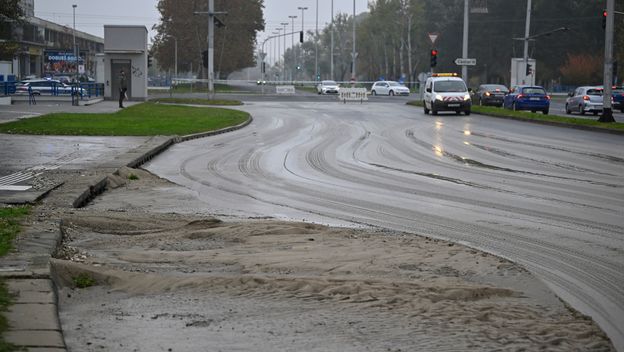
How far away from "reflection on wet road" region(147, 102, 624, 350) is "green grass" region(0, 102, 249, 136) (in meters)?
2.25

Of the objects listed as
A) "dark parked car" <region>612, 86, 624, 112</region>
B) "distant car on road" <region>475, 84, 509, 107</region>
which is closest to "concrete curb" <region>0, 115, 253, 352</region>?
"dark parked car" <region>612, 86, 624, 112</region>

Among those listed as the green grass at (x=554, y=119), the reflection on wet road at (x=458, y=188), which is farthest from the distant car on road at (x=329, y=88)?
the reflection on wet road at (x=458, y=188)

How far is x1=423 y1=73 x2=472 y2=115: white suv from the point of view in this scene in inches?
1750

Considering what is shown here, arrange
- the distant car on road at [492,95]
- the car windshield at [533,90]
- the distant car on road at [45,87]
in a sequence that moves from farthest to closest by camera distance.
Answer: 1. the distant car on road at [45,87]
2. the distant car on road at [492,95]
3. the car windshield at [533,90]

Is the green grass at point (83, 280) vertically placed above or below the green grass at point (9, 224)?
below

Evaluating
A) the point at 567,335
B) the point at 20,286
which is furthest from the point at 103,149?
the point at 567,335

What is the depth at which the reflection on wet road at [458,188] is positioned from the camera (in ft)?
30.3

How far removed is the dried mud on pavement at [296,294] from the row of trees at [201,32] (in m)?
97.3

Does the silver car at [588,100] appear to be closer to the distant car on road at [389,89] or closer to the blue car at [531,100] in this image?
the blue car at [531,100]

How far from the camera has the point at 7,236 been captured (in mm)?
9031

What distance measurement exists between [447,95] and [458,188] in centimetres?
2967

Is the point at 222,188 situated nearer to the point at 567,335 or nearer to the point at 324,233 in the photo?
the point at 324,233

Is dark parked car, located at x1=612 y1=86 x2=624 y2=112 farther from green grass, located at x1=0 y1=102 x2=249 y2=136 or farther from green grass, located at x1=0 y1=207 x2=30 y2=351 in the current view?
green grass, located at x1=0 y1=207 x2=30 y2=351

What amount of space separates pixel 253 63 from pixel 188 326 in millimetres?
117565
